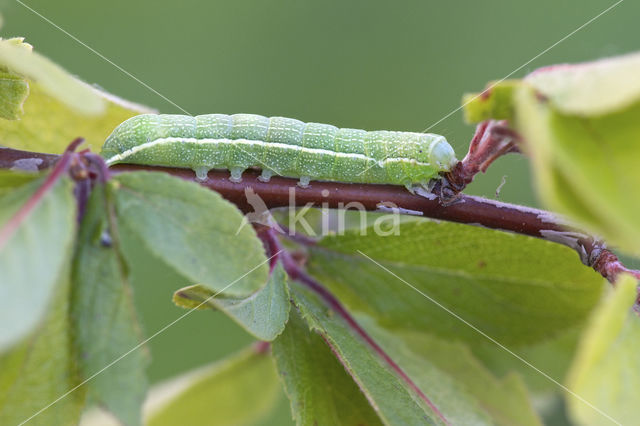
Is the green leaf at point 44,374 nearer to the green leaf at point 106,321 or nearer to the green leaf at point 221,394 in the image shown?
the green leaf at point 106,321

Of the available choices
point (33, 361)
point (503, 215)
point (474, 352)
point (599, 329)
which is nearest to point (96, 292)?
point (33, 361)

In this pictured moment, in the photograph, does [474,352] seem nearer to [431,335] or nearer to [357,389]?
[431,335]

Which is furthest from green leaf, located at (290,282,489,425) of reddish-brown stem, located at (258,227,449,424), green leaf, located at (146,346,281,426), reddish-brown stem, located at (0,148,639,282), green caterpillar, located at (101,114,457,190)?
green leaf, located at (146,346,281,426)

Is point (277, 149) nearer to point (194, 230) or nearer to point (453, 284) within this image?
point (453, 284)

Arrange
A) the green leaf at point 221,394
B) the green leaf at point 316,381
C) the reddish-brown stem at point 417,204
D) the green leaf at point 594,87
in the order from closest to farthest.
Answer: the green leaf at point 594,87, the green leaf at point 316,381, the reddish-brown stem at point 417,204, the green leaf at point 221,394

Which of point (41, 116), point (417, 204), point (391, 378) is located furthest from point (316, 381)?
point (41, 116)

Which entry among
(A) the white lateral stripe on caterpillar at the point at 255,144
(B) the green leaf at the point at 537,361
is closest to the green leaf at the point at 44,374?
(A) the white lateral stripe on caterpillar at the point at 255,144

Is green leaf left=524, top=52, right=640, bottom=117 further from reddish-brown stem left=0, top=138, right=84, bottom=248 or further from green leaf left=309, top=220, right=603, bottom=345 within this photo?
reddish-brown stem left=0, top=138, right=84, bottom=248
